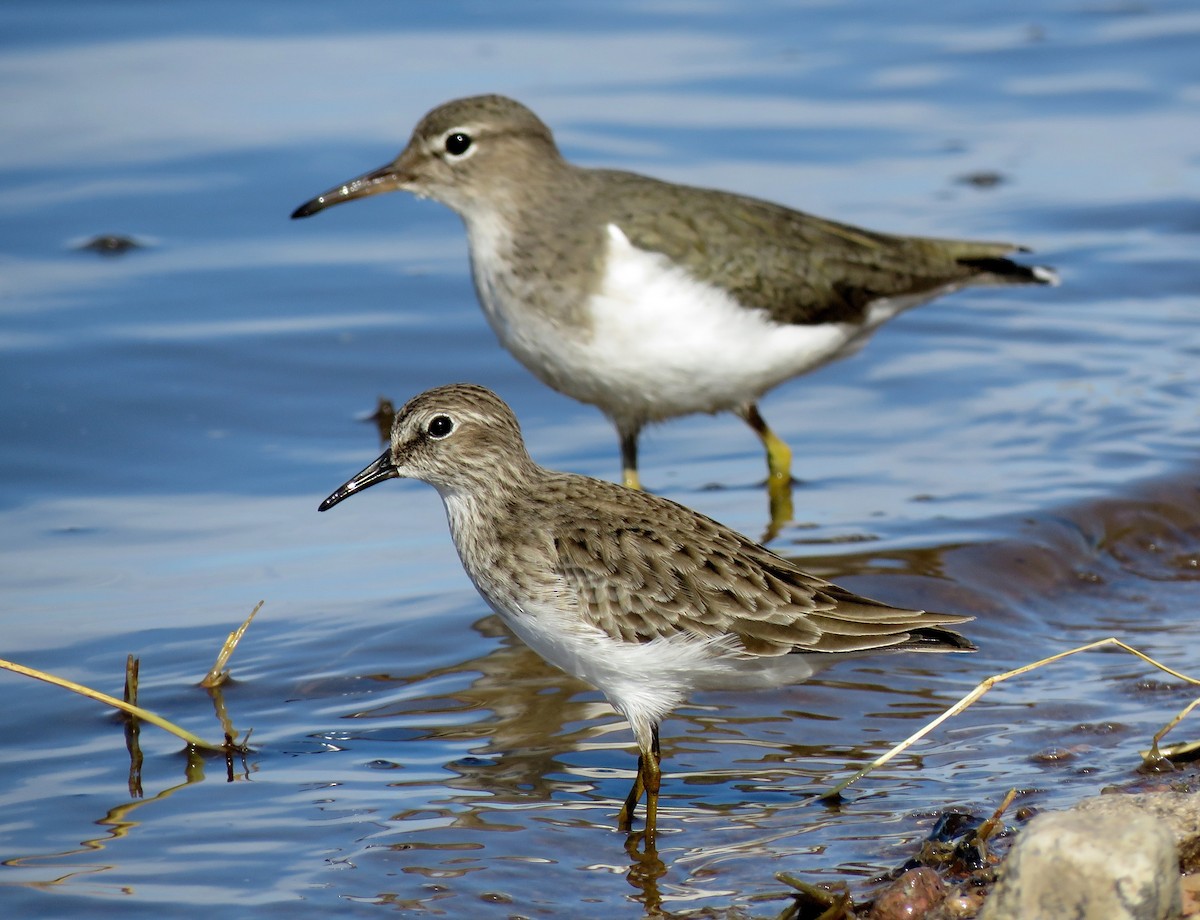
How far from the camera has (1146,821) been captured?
3.95 m

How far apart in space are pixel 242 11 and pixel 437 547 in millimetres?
8290

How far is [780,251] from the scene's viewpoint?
8734mm

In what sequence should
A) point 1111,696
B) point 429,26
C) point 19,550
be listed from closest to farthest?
point 1111,696 → point 19,550 → point 429,26

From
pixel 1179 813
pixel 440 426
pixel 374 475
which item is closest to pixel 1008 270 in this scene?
pixel 440 426

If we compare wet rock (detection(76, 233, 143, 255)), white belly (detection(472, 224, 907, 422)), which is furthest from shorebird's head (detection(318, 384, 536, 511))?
wet rock (detection(76, 233, 143, 255))

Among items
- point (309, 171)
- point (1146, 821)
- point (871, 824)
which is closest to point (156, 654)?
point (871, 824)

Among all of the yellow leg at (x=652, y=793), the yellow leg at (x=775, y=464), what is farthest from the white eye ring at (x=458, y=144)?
the yellow leg at (x=652, y=793)

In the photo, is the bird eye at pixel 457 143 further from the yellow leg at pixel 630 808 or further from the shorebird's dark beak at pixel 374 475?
the yellow leg at pixel 630 808

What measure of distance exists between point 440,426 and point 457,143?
2995mm

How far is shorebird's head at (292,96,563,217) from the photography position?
341 inches

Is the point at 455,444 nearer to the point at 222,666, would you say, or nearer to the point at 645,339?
the point at 222,666

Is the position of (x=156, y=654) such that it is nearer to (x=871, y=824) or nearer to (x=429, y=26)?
(x=871, y=824)

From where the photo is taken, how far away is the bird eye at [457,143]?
28.6ft

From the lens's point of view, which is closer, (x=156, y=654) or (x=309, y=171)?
(x=156, y=654)
